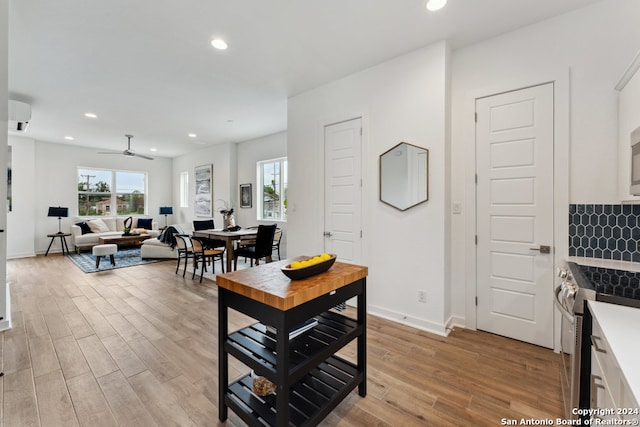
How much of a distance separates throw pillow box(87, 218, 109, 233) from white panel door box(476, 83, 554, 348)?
30.0 feet

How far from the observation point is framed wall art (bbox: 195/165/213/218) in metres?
8.03

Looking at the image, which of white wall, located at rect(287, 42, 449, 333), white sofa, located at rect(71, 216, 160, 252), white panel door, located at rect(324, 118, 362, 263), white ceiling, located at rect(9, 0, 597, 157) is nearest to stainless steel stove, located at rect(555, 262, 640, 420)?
white wall, located at rect(287, 42, 449, 333)

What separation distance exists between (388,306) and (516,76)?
2.58 meters

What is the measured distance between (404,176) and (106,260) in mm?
6946

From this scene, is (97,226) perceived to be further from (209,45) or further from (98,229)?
(209,45)

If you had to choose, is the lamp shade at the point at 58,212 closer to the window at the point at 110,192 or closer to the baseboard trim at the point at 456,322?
the window at the point at 110,192

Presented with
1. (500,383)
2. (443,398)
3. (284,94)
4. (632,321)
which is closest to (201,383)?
(443,398)

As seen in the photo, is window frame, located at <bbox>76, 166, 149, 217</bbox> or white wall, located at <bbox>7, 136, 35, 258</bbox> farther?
window frame, located at <bbox>76, 166, 149, 217</bbox>

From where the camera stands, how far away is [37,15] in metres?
2.40

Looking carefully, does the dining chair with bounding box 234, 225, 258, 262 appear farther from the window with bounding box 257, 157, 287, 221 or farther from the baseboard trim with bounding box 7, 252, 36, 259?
the baseboard trim with bounding box 7, 252, 36, 259

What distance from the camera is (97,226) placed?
25.3 feet

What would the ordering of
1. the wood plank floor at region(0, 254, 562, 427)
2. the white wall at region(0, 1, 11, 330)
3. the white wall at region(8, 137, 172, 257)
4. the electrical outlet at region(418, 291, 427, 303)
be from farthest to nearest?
the white wall at region(8, 137, 172, 257) < the electrical outlet at region(418, 291, 427, 303) < the white wall at region(0, 1, 11, 330) < the wood plank floor at region(0, 254, 562, 427)

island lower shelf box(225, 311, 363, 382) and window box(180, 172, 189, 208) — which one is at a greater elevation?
window box(180, 172, 189, 208)

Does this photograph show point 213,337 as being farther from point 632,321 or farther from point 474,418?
point 632,321
